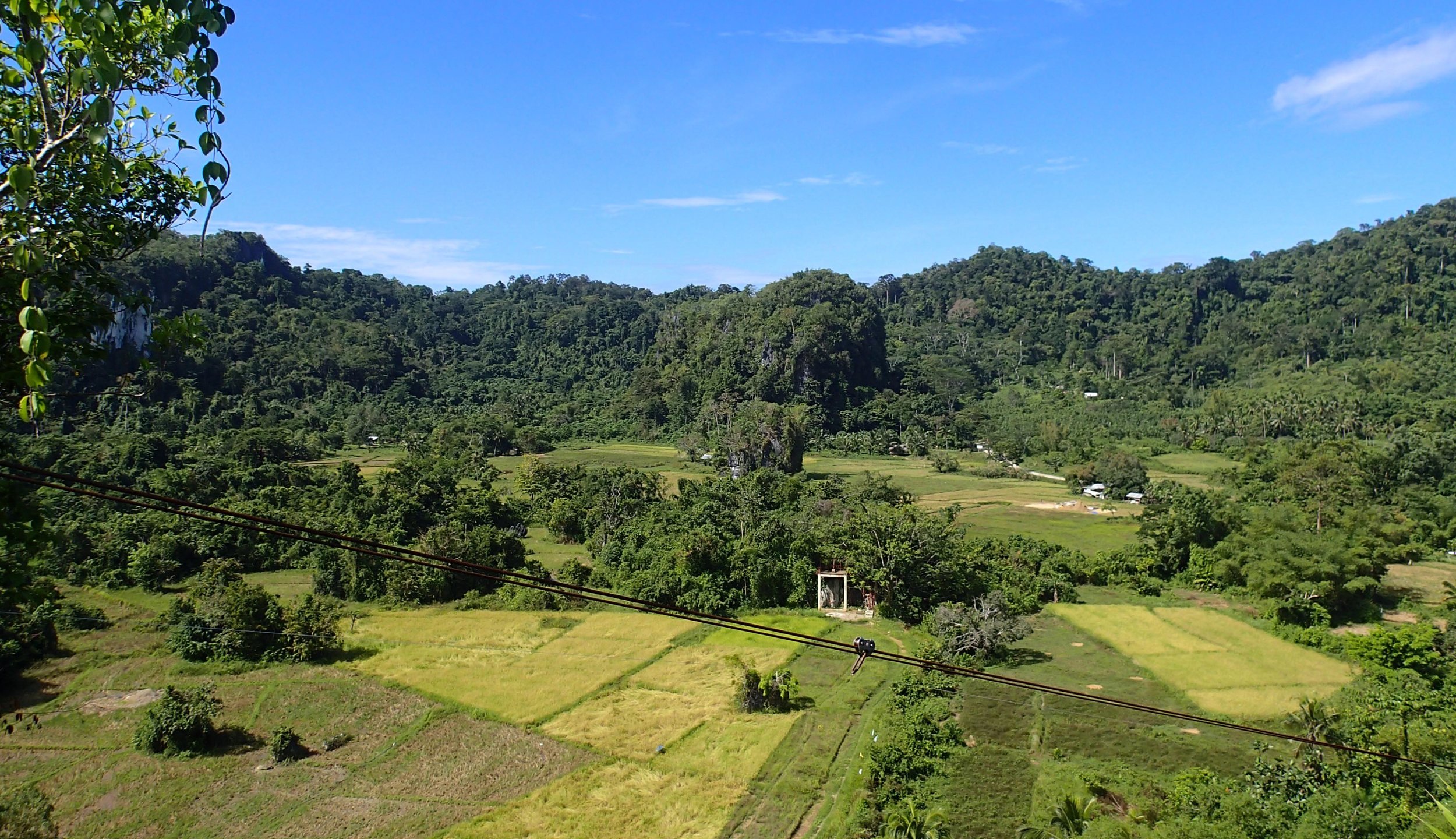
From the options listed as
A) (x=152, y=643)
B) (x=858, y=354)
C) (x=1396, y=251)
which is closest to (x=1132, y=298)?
(x=1396, y=251)

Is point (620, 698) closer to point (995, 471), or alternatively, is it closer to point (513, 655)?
point (513, 655)

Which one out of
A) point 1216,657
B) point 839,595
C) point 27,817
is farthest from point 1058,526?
point 27,817

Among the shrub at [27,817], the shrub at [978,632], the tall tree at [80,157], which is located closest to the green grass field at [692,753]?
the shrub at [978,632]

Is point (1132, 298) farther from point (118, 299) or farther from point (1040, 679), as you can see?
point (118, 299)

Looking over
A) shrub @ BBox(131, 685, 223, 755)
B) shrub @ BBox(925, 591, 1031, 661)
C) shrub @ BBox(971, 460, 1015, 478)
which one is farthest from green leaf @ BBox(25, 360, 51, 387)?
shrub @ BBox(971, 460, 1015, 478)

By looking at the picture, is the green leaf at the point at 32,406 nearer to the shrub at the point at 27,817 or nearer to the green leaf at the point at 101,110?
the green leaf at the point at 101,110

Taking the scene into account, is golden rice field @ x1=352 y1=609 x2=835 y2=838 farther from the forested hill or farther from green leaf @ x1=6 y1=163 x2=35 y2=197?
the forested hill
